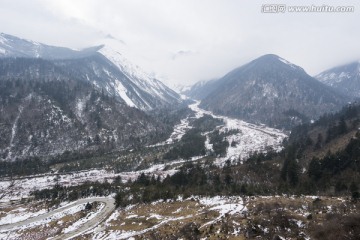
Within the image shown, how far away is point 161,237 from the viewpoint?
88625 millimetres

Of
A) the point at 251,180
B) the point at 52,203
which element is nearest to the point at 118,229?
the point at 52,203

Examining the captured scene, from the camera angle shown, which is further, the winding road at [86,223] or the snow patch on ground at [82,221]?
the snow patch on ground at [82,221]

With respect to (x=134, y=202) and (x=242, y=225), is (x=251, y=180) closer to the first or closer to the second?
(x=134, y=202)

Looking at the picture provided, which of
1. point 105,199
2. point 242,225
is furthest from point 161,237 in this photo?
point 105,199

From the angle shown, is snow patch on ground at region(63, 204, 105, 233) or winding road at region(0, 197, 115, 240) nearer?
winding road at region(0, 197, 115, 240)

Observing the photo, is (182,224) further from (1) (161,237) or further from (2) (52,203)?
(2) (52,203)

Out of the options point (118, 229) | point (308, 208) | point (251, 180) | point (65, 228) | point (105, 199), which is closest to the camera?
point (308, 208)

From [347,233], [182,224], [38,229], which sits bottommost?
[38,229]

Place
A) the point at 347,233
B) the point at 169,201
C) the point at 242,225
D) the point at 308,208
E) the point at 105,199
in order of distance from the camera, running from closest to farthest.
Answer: the point at 347,233 < the point at 242,225 < the point at 308,208 < the point at 169,201 < the point at 105,199

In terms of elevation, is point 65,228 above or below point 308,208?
below

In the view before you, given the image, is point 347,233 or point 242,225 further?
point 242,225

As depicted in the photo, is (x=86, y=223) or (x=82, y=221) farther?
(x=82, y=221)

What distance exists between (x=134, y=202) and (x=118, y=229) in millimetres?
27884

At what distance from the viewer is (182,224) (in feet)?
314
